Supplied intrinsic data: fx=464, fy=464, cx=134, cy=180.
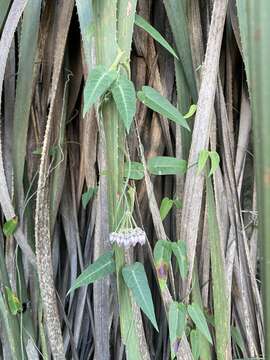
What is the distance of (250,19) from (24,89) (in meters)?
0.43

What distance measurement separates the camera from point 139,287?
19.6 inches

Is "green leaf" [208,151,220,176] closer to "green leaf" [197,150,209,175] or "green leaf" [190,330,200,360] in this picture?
"green leaf" [197,150,209,175]

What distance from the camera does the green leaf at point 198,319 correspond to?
544 mm

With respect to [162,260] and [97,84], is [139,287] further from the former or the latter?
[97,84]

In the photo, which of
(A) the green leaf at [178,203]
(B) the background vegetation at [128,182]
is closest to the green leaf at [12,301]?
(B) the background vegetation at [128,182]

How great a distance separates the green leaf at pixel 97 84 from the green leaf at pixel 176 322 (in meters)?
0.26

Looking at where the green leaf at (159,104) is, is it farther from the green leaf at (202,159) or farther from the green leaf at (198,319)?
the green leaf at (198,319)

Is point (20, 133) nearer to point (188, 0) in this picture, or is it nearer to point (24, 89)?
point (24, 89)

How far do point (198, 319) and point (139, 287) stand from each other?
0.10 meters

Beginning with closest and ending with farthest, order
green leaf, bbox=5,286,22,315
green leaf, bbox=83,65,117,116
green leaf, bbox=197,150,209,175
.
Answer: green leaf, bbox=83,65,117,116, green leaf, bbox=197,150,209,175, green leaf, bbox=5,286,22,315

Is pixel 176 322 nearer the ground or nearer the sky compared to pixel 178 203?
nearer the ground

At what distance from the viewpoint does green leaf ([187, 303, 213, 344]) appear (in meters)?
A: 0.54

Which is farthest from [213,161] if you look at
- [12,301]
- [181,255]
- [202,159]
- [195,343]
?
[12,301]

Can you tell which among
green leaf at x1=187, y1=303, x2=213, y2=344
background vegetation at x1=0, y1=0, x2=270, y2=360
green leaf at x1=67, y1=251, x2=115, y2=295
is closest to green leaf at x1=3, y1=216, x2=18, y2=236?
background vegetation at x1=0, y1=0, x2=270, y2=360
